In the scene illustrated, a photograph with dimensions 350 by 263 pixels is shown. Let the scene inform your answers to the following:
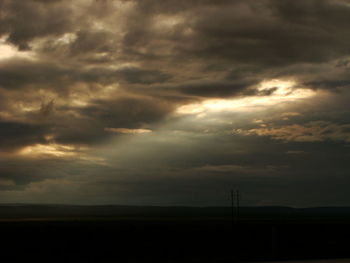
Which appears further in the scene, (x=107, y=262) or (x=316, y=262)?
(x=107, y=262)

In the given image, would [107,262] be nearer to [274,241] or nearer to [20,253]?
[274,241]

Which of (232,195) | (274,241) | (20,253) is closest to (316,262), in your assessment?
(274,241)

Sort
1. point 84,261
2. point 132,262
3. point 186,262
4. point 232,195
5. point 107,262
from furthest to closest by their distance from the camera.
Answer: point 232,195 → point 84,261 → point 107,262 → point 132,262 → point 186,262

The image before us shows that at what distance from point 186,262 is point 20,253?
731 inches

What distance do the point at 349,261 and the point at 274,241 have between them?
3.60 m

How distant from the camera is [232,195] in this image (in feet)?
266

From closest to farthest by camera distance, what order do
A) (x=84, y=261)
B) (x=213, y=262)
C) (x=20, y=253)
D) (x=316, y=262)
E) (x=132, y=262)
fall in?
(x=316, y=262) < (x=213, y=262) < (x=132, y=262) < (x=84, y=261) < (x=20, y=253)

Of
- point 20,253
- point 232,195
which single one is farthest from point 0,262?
point 232,195

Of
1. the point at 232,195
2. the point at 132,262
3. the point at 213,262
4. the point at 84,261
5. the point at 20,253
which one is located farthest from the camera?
the point at 232,195

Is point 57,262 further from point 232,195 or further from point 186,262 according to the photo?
point 232,195

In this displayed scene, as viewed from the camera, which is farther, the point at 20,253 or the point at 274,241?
the point at 20,253

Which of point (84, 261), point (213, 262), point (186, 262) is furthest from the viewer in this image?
A: point (84, 261)

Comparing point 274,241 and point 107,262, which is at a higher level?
point 274,241

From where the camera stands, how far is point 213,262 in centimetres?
1834
